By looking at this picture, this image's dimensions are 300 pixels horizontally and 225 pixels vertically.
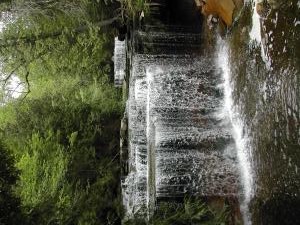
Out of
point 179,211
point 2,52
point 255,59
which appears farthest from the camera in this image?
point 2,52

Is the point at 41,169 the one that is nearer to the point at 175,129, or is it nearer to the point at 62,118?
the point at 62,118

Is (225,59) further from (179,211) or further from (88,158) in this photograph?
(88,158)

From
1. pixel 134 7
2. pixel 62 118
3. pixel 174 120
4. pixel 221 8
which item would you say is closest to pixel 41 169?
pixel 62 118

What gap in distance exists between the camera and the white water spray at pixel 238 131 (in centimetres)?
→ 408


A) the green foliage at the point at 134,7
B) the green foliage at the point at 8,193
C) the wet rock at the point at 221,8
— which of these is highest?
the green foliage at the point at 134,7

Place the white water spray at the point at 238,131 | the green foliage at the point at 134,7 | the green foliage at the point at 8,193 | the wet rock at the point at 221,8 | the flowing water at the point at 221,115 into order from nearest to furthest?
1. the flowing water at the point at 221,115
2. the white water spray at the point at 238,131
3. the green foliage at the point at 8,193
4. the wet rock at the point at 221,8
5. the green foliage at the point at 134,7

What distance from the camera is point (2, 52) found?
7.91m

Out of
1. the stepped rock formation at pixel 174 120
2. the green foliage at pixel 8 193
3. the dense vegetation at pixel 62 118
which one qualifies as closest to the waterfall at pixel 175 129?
the stepped rock formation at pixel 174 120

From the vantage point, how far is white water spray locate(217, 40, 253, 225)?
4.08 metres

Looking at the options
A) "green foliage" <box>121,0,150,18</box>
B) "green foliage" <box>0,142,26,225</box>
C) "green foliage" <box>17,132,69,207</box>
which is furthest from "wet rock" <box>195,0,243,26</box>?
"green foliage" <box>0,142,26,225</box>

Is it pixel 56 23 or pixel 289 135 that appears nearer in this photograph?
pixel 289 135

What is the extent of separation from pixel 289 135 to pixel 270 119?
424 millimetres

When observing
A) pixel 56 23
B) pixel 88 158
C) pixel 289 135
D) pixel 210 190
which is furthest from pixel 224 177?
pixel 56 23

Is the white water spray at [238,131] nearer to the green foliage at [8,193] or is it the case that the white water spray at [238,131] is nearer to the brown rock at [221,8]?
the brown rock at [221,8]
